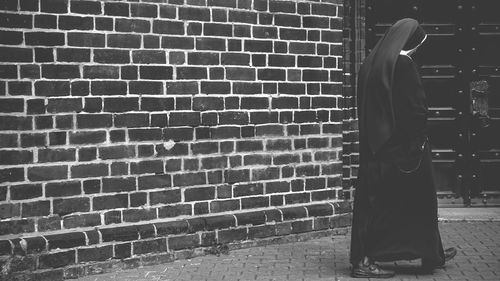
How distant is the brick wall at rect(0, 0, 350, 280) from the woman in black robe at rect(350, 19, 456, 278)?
1480 millimetres

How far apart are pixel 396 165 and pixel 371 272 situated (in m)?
0.85

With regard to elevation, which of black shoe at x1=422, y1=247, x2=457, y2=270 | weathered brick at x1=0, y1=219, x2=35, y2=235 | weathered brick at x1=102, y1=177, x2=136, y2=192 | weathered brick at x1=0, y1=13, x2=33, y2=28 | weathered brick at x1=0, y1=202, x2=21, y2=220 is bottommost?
black shoe at x1=422, y1=247, x2=457, y2=270

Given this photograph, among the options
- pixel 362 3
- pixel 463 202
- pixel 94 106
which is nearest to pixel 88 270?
pixel 94 106

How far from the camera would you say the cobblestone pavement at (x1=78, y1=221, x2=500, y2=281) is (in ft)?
19.2

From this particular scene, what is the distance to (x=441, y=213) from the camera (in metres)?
8.45

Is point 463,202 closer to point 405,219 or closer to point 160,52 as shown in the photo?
point 405,219

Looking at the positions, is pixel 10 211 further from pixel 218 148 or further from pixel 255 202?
pixel 255 202

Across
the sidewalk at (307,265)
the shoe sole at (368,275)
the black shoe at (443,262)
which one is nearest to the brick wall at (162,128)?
the sidewalk at (307,265)

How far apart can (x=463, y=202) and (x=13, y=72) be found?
17.9 ft

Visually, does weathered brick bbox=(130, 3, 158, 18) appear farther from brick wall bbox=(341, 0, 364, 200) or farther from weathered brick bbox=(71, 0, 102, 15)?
brick wall bbox=(341, 0, 364, 200)

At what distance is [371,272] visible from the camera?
18.7 feet

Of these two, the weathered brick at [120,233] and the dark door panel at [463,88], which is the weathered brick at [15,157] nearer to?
the weathered brick at [120,233]

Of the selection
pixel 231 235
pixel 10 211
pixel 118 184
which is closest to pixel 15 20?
pixel 10 211

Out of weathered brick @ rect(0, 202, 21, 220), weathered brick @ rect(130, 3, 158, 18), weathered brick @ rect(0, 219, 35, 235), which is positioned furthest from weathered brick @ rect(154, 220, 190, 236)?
weathered brick @ rect(130, 3, 158, 18)
